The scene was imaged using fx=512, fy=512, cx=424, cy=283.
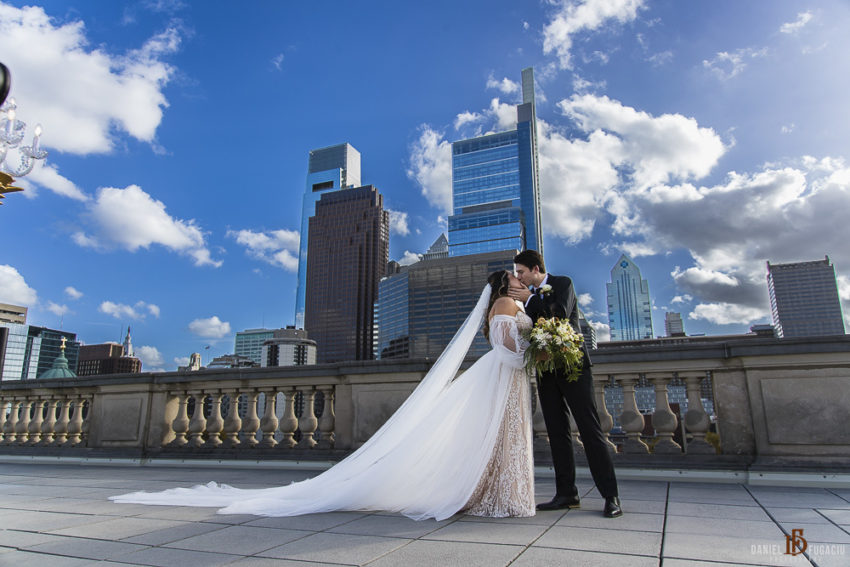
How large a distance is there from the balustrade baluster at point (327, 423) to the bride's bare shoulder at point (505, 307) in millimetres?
3323

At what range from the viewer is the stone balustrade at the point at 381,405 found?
530 cm

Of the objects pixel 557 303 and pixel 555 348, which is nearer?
pixel 555 348

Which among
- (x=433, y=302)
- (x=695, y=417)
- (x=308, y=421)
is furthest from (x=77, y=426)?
(x=433, y=302)

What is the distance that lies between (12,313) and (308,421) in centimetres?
16038

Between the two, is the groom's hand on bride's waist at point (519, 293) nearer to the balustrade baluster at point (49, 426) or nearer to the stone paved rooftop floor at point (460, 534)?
the stone paved rooftop floor at point (460, 534)

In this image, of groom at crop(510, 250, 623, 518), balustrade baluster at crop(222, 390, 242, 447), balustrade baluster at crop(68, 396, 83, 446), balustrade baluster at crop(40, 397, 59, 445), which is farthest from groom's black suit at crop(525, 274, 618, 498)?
balustrade baluster at crop(40, 397, 59, 445)

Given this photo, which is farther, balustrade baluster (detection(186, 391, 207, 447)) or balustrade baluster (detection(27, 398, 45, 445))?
balustrade baluster (detection(27, 398, 45, 445))

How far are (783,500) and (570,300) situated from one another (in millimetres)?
2360

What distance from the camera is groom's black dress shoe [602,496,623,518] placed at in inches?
147

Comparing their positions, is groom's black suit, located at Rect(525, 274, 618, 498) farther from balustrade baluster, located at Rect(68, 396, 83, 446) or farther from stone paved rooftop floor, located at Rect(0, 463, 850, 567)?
balustrade baluster, located at Rect(68, 396, 83, 446)

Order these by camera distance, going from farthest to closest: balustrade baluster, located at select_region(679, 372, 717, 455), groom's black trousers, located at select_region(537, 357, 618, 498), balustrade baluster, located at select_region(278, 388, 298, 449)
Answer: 1. balustrade baluster, located at select_region(278, 388, 298, 449)
2. balustrade baluster, located at select_region(679, 372, 717, 455)
3. groom's black trousers, located at select_region(537, 357, 618, 498)

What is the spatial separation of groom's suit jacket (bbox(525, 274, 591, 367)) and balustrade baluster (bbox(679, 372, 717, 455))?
2.08 meters

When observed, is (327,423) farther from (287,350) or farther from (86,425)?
(287,350)

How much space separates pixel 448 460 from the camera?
444 cm
